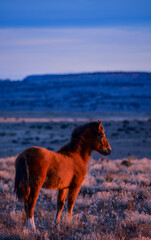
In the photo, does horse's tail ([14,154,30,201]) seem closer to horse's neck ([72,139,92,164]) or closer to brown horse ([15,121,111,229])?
brown horse ([15,121,111,229])

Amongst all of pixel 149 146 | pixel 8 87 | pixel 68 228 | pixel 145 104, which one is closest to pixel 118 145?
pixel 149 146

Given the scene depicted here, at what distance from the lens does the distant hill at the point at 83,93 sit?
95000 mm

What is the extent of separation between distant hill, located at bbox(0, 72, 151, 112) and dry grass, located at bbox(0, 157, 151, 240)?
81.6m

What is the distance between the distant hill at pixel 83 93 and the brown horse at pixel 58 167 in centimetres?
8386

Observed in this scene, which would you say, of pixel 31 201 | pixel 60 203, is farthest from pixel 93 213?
pixel 31 201

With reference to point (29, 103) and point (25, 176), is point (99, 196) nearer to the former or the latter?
point (25, 176)

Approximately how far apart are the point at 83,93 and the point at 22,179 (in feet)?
336

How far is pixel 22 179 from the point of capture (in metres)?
4.77

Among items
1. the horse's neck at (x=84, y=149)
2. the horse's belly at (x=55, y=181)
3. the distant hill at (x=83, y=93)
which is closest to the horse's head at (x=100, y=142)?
the horse's neck at (x=84, y=149)

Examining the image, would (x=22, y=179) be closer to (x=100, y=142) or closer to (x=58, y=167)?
(x=58, y=167)

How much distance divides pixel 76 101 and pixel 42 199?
306ft

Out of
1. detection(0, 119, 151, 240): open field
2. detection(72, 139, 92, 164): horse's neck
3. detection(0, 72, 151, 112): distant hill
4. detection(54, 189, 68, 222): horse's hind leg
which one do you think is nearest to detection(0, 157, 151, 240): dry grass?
detection(0, 119, 151, 240): open field

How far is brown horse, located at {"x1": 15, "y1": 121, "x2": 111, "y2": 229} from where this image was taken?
15.9 ft

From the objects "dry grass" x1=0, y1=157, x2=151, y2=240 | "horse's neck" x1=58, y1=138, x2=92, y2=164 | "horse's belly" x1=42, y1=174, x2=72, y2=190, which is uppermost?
"horse's neck" x1=58, y1=138, x2=92, y2=164
